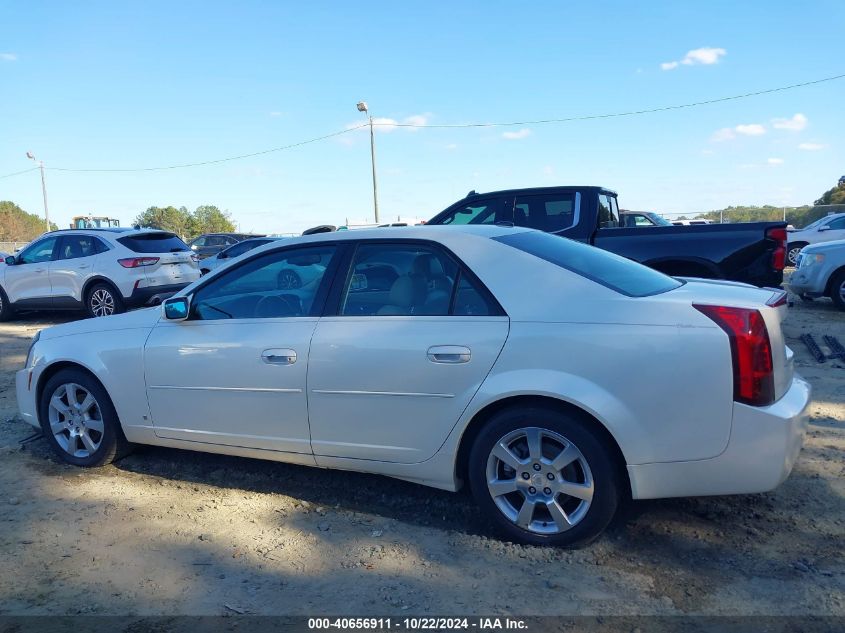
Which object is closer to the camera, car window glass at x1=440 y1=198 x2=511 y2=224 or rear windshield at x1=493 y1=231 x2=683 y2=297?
rear windshield at x1=493 y1=231 x2=683 y2=297

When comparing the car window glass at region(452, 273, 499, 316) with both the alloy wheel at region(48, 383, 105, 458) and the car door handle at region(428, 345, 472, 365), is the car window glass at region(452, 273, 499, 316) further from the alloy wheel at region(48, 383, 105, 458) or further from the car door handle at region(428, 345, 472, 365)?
the alloy wheel at region(48, 383, 105, 458)

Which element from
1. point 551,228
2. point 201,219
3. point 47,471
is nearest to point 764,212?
point 551,228

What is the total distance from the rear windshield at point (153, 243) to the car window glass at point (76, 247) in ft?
1.70

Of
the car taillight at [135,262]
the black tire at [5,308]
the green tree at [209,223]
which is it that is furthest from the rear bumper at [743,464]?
the green tree at [209,223]

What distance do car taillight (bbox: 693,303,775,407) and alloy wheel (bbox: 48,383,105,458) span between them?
388cm

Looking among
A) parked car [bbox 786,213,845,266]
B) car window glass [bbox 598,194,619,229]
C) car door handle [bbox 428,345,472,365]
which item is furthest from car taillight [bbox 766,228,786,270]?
parked car [bbox 786,213,845,266]

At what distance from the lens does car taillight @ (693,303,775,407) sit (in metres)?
2.90

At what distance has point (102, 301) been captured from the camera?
10812 millimetres

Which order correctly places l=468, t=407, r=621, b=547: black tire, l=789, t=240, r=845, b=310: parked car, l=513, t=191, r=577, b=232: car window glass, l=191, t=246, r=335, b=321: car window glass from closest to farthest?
l=468, t=407, r=621, b=547: black tire
l=191, t=246, r=335, b=321: car window glass
l=513, t=191, r=577, b=232: car window glass
l=789, t=240, r=845, b=310: parked car

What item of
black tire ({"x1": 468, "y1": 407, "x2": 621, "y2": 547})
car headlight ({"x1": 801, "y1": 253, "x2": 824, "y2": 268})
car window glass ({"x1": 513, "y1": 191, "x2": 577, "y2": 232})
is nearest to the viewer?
black tire ({"x1": 468, "y1": 407, "x2": 621, "y2": 547})

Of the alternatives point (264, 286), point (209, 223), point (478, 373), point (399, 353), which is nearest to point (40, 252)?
point (264, 286)

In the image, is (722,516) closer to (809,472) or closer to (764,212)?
(809,472)

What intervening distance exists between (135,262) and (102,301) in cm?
88

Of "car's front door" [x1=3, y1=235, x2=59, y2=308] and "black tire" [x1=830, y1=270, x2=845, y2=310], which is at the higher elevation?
"car's front door" [x1=3, y1=235, x2=59, y2=308]
